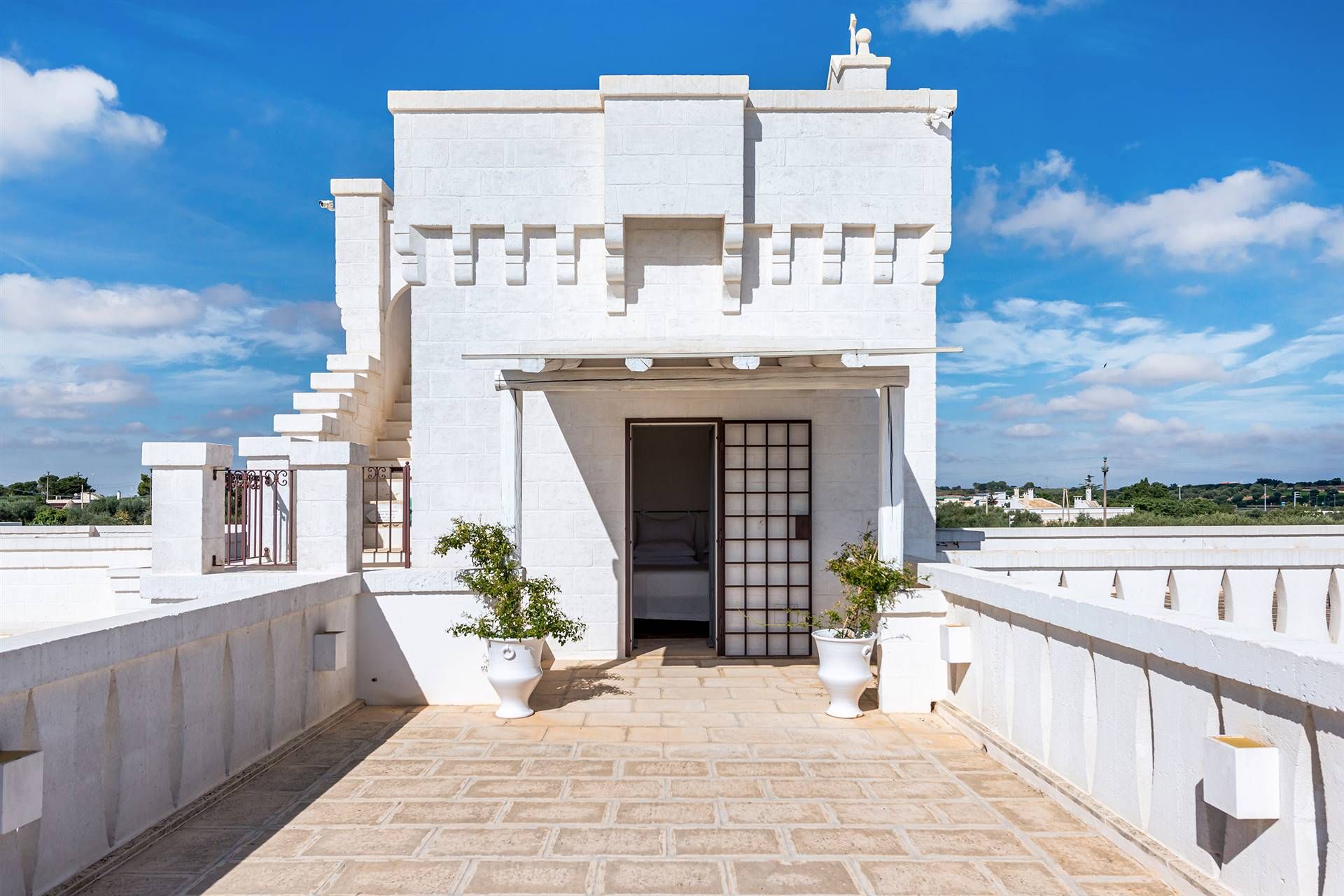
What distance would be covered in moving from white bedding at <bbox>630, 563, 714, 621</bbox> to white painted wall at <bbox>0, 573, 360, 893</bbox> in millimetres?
4032

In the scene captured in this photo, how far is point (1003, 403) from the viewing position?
3312cm

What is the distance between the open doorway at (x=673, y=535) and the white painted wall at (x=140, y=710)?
3.39 meters

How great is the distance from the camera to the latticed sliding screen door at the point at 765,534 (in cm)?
719

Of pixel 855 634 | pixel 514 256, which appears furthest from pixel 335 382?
pixel 855 634

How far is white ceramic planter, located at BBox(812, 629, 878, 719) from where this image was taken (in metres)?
5.27

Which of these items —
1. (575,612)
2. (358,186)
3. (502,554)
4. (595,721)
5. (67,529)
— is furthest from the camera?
(67,529)

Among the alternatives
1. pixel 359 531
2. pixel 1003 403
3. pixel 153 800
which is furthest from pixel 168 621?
pixel 1003 403

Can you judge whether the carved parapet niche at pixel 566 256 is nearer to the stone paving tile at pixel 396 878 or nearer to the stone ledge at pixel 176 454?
the stone ledge at pixel 176 454

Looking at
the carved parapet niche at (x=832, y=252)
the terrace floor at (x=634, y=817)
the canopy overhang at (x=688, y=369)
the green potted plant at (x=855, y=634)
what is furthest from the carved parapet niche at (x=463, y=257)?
the green potted plant at (x=855, y=634)

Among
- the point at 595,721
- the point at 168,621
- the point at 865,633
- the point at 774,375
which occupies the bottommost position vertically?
the point at 595,721

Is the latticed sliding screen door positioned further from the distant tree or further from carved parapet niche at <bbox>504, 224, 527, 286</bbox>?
the distant tree

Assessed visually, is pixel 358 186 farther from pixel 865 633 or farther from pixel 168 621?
pixel 865 633

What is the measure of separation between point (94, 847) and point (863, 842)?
3220 millimetres

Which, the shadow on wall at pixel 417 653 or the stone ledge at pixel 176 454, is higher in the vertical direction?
the stone ledge at pixel 176 454
